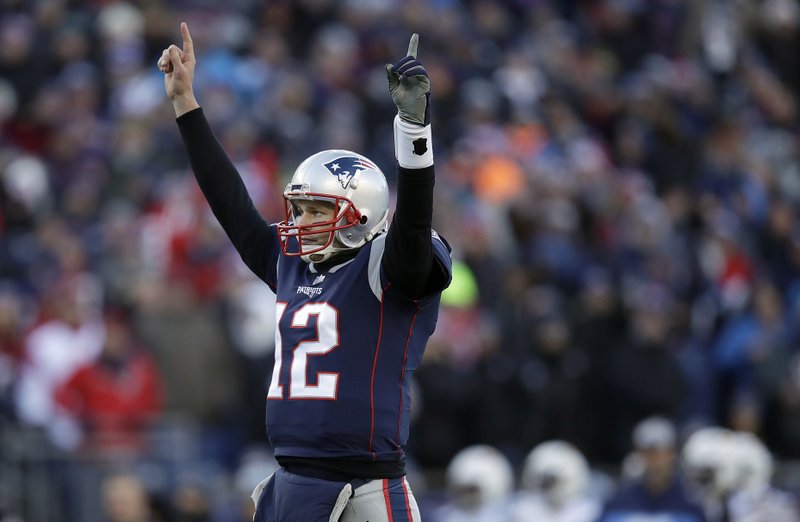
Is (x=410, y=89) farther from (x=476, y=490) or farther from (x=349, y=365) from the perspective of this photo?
(x=476, y=490)

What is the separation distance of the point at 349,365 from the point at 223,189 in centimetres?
90

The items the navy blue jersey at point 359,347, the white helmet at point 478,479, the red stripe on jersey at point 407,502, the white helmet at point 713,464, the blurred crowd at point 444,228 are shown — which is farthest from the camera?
the blurred crowd at point 444,228

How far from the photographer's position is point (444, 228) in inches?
474

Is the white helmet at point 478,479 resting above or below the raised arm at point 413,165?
below

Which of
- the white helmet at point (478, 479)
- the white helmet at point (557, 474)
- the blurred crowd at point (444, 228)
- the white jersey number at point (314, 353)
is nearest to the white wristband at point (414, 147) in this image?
the white jersey number at point (314, 353)

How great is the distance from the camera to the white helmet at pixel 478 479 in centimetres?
1028

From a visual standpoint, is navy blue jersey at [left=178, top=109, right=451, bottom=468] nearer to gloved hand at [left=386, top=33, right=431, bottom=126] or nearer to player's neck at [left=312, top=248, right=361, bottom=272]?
player's neck at [left=312, top=248, right=361, bottom=272]

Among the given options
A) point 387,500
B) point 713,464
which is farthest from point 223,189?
point 713,464

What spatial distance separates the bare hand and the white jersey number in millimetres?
927

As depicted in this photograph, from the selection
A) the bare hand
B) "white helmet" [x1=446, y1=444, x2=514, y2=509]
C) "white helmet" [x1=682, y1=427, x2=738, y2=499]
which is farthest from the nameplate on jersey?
"white helmet" [x1=682, y1=427, x2=738, y2=499]

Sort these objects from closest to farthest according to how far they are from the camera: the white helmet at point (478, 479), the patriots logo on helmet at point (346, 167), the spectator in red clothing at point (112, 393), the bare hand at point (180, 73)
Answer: the patriots logo on helmet at point (346, 167) → the bare hand at point (180, 73) → the white helmet at point (478, 479) → the spectator in red clothing at point (112, 393)

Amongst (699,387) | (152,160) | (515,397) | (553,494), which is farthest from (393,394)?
(152,160)

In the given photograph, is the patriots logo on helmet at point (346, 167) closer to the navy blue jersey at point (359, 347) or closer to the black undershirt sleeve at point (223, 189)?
the navy blue jersey at point (359, 347)

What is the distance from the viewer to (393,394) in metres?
4.94
